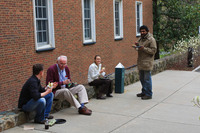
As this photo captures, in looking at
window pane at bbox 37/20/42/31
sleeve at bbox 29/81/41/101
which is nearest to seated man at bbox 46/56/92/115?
sleeve at bbox 29/81/41/101

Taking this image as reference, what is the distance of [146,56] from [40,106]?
357cm

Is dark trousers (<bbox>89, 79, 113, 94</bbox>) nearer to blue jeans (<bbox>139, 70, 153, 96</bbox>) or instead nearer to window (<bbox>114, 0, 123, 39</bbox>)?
blue jeans (<bbox>139, 70, 153, 96</bbox>)

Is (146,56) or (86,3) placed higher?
(86,3)

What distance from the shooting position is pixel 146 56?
8312 mm

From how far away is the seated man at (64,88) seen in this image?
668 cm

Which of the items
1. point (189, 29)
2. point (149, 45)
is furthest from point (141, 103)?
point (189, 29)

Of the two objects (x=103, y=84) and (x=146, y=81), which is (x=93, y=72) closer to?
(x=103, y=84)

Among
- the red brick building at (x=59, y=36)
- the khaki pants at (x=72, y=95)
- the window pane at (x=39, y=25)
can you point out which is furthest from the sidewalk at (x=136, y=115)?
the window pane at (x=39, y=25)

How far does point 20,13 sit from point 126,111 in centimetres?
421

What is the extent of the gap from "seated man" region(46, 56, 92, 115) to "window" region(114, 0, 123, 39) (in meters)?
8.79

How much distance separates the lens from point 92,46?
12812 millimetres

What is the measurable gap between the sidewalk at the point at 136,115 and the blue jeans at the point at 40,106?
0.66ft

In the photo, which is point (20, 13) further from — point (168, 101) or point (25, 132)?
point (168, 101)

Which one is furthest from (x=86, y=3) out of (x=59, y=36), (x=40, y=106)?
(x=40, y=106)
